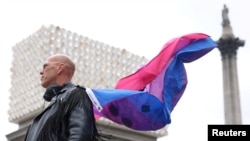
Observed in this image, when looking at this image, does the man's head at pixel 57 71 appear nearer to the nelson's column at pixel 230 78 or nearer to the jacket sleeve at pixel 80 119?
the jacket sleeve at pixel 80 119

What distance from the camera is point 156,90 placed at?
6883 mm

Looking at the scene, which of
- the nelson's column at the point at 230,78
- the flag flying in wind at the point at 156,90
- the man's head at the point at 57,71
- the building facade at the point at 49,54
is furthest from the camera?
the building facade at the point at 49,54

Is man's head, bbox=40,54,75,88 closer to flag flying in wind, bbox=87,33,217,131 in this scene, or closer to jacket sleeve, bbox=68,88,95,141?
jacket sleeve, bbox=68,88,95,141

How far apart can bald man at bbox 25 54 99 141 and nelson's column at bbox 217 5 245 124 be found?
52917 mm

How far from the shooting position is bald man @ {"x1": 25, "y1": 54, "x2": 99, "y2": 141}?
3.95 m

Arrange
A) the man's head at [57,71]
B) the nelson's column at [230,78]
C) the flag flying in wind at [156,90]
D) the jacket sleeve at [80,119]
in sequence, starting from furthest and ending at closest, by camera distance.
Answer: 1. the nelson's column at [230,78]
2. the flag flying in wind at [156,90]
3. the man's head at [57,71]
4. the jacket sleeve at [80,119]

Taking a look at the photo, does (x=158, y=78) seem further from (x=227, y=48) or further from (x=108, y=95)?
(x=227, y=48)

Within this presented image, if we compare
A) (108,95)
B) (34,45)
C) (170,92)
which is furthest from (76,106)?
(34,45)

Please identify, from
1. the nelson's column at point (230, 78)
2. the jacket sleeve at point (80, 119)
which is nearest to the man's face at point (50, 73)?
the jacket sleeve at point (80, 119)

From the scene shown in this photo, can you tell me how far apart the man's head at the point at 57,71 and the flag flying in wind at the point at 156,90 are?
1145 millimetres

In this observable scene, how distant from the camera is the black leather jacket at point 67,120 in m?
3.92

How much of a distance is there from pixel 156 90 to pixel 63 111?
117 inches

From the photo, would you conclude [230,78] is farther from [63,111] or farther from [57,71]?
[63,111]

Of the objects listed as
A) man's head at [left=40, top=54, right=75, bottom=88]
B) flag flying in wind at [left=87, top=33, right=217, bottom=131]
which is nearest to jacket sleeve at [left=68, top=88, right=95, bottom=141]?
man's head at [left=40, top=54, right=75, bottom=88]
